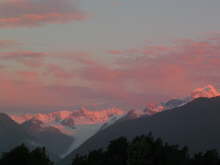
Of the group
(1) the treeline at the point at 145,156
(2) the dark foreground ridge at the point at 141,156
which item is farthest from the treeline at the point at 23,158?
(1) the treeline at the point at 145,156

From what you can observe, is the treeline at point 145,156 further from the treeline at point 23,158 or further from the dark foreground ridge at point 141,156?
the treeline at point 23,158

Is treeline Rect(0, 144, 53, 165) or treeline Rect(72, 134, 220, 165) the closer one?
treeline Rect(72, 134, 220, 165)

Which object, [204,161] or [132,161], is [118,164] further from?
[204,161]

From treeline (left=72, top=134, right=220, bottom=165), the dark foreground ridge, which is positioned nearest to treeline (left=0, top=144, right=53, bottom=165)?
the dark foreground ridge

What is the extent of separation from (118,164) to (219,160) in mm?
29018

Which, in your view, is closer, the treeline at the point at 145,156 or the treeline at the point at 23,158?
the treeline at the point at 145,156

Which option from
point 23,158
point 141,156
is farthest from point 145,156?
point 23,158

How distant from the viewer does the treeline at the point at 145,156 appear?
5763 inches

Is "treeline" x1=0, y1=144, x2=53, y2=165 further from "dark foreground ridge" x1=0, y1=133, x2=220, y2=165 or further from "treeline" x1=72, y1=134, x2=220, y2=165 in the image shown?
"treeline" x1=72, y1=134, x2=220, y2=165

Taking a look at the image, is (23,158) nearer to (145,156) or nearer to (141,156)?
(141,156)

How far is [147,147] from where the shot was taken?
485ft

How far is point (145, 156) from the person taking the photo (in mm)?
149000

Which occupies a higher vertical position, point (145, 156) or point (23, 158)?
point (23, 158)

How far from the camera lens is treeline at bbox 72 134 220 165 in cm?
14638
